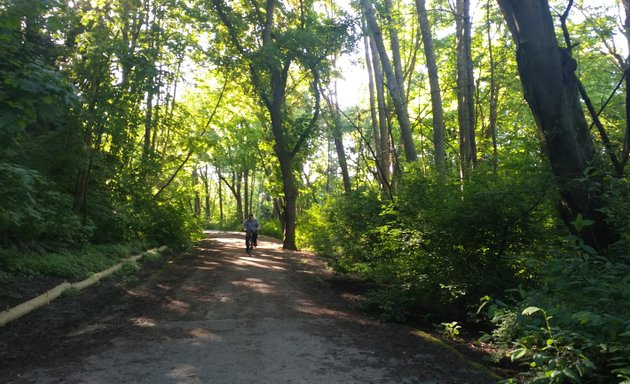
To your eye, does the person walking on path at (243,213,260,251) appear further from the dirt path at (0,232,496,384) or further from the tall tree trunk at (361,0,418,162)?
the dirt path at (0,232,496,384)

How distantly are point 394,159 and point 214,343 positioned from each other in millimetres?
11002

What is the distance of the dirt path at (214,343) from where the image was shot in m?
5.06

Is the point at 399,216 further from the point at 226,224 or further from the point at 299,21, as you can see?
the point at 226,224

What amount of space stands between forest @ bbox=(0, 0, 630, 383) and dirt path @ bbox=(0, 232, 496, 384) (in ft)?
3.36

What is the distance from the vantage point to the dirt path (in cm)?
506

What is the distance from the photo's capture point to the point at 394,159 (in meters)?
16.0

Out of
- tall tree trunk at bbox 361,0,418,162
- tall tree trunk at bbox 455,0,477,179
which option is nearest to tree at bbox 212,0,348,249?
tall tree trunk at bbox 361,0,418,162

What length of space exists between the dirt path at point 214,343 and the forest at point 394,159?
102 centimetres

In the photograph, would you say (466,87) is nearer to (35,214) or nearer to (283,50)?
(283,50)

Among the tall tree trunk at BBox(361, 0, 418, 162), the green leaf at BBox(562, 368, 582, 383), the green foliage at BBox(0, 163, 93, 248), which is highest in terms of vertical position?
the tall tree trunk at BBox(361, 0, 418, 162)

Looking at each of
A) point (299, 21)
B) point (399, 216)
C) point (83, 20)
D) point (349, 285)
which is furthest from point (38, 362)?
point (299, 21)

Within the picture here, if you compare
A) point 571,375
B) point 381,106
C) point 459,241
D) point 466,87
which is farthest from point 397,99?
point 571,375

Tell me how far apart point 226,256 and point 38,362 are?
1403 centimetres

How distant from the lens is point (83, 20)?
516 inches
